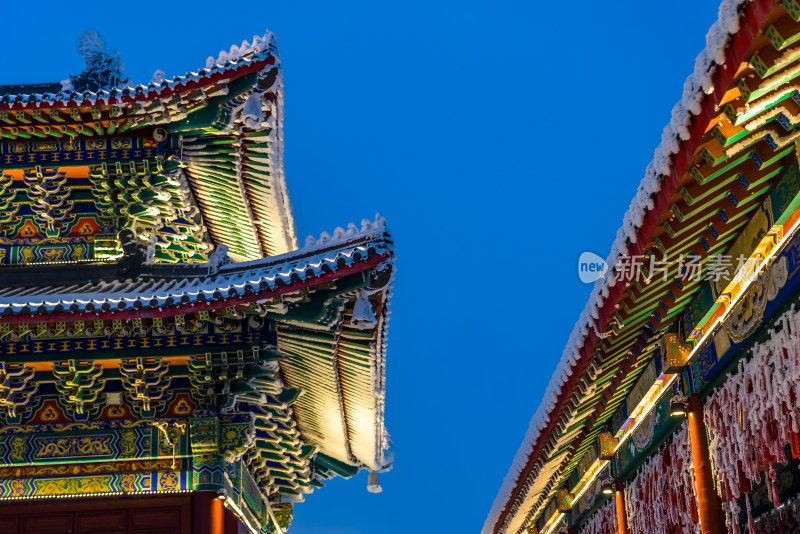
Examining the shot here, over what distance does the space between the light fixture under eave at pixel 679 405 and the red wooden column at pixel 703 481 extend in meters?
0.08

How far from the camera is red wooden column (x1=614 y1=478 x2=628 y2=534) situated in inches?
543

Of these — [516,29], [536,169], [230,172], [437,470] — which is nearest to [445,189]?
[536,169]

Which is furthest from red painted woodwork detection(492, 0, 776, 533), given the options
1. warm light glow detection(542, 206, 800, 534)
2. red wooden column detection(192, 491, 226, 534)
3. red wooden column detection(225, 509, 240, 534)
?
red wooden column detection(225, 509, 240, 534)

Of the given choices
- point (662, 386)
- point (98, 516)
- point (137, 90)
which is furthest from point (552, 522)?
point (137, 90)

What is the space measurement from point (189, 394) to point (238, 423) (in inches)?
28.1

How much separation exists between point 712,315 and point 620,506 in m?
5.63

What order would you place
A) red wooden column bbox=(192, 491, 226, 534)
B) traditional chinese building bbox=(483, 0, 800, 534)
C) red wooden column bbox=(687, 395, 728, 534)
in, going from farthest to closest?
red wooden column bbox=(192, 491, 226, 534) < red wooden column bbox=(687, 395, 728, 534) < traditional chinese building bbox=(483, 0, 800, 534)

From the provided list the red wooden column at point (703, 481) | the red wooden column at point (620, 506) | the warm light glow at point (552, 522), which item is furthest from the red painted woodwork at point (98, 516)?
the warm light glow at point (552, 522)

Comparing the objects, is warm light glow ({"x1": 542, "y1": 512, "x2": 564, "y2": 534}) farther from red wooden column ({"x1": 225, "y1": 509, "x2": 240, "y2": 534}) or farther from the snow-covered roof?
the snow-covered roof

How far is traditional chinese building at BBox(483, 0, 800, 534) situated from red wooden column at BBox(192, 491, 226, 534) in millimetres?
4593

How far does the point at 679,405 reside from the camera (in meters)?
10.1

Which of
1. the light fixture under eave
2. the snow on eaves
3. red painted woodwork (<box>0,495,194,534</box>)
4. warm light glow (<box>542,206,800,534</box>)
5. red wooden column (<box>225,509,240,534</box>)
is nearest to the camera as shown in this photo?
warm light glow (<box>542,206,800,534</box>)

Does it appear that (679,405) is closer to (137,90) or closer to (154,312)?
(154,312)

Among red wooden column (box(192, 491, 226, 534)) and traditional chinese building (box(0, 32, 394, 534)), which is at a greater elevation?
traditional chinese building (box(0, 32, 394, 534))
